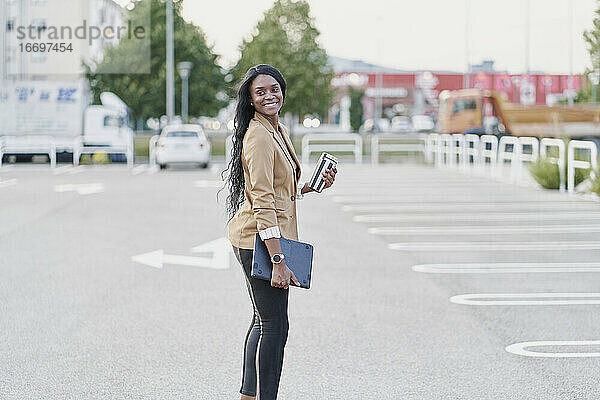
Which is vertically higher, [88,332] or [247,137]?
[247,137]

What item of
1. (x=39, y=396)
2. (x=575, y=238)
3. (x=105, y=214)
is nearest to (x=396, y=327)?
(x=39, y=396)

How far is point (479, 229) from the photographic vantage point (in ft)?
39.8

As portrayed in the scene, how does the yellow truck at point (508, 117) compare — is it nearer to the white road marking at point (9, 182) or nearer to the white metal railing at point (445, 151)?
the white metal railing at point (445, 151)

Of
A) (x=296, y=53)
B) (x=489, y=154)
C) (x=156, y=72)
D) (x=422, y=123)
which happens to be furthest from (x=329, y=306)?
(x=422, y=123)

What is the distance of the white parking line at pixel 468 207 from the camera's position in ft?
47.9

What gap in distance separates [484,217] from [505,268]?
4.72 metres

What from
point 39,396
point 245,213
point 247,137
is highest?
point 247,137

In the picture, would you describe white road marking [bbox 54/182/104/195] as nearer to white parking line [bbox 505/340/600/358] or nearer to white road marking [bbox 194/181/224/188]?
white road marking [bbox 194/181/224/188]

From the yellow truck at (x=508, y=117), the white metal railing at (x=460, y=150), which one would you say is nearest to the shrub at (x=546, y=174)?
the white metal railing at (x=460, y=150)

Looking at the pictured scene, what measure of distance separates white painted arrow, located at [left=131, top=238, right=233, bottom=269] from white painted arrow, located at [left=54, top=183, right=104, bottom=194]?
8.56 m

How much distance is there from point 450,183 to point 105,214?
9231 mm

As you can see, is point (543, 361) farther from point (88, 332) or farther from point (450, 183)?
point (450, 183)

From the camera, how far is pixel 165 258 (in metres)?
9.53

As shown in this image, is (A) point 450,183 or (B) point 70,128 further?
(B) point 70,128
